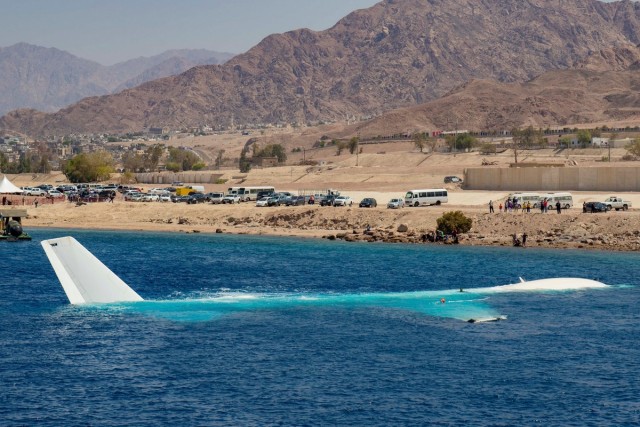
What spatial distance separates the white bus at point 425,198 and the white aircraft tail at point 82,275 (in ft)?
298

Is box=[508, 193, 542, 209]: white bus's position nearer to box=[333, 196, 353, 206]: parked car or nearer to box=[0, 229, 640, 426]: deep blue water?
box=[333, 196, 353, 206]: parked car

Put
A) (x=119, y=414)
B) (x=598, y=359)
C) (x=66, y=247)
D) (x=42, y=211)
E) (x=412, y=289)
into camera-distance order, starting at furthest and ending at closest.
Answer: (x=42, y=211) < (x=412, y=289) < (x=66, y=247) < (x=598, y=359) < (x=119, y=414)

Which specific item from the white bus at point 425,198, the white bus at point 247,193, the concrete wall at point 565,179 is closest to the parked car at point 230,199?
the white bus at point 247,193

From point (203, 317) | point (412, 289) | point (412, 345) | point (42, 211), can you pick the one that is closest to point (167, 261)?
point (412, 289)

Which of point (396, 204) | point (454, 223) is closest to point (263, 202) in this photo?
point (396, 204)

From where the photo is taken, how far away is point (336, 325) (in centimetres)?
7031

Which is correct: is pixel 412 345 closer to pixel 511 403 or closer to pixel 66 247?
pixel 511 403

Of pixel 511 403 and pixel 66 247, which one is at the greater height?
pixel 66 247

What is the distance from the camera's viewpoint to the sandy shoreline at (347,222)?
132 meters

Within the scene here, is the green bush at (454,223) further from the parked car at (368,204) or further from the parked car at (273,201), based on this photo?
the parked car at (273,201)

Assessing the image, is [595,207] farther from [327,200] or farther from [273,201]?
[273,201]

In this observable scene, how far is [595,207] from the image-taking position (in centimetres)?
14050

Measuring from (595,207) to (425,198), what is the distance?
29.8 meters

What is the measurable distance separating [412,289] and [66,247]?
32408 mm
